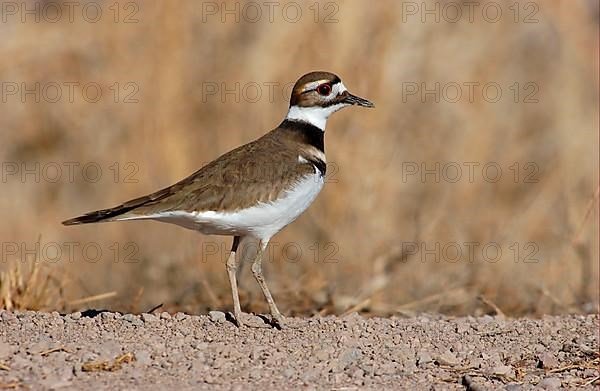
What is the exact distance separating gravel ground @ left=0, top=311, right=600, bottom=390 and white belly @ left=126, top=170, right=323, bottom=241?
1.71 feet

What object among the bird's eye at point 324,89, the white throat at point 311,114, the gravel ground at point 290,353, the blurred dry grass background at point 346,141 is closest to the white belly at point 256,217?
the gravel ground at point 290,353

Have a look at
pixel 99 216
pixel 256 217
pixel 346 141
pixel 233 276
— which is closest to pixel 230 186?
pixel 256 217

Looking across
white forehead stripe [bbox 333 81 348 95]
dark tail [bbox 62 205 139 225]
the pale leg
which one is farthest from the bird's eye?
dark tail [bbox 62 205 139 225]

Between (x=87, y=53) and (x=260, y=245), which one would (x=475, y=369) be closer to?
(x=260, y=245)

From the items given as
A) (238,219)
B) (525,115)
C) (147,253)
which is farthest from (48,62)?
(238,219)

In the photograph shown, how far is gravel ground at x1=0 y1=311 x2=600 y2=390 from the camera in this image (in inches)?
179

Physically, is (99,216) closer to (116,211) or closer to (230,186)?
(116,211)

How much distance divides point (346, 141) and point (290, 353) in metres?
4.92

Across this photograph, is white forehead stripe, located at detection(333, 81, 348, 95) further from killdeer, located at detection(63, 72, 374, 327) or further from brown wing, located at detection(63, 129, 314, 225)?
brown wing, located at detection(63, 129, 314, 225)

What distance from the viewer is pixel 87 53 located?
36.5ft

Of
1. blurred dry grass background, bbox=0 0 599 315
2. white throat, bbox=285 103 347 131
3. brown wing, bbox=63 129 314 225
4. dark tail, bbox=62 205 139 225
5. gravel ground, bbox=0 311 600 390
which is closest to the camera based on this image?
gravel ground, bbox=0 311 600 390

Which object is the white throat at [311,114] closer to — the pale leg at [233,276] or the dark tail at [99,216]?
the pale leg at [233,276]

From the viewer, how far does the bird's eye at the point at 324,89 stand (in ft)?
22.1

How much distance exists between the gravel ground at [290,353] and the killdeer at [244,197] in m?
0.52
